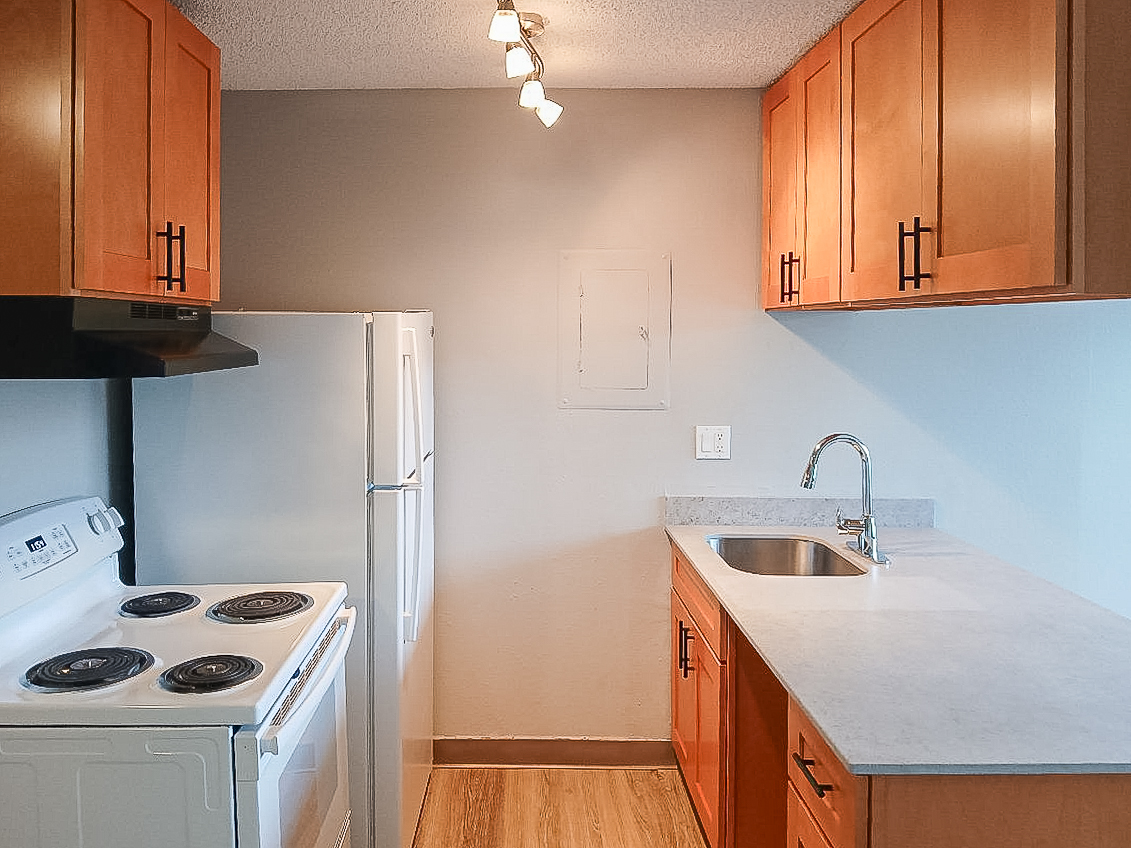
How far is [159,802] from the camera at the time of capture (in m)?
1.97

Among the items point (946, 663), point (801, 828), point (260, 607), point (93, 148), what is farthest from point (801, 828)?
point (93, 148)

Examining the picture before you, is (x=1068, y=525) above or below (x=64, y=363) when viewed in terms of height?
below

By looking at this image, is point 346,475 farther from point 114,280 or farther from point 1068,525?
point 1068,525

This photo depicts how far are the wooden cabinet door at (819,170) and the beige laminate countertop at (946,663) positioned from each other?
0.82 meters

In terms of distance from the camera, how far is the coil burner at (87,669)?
2.04 metres

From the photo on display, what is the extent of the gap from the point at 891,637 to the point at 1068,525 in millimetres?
1694

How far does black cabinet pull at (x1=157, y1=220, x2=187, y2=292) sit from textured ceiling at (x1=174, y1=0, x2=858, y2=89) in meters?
0.64

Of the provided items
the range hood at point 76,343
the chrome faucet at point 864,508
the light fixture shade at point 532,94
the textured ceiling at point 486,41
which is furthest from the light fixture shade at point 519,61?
the chrome faucet at point 864,508

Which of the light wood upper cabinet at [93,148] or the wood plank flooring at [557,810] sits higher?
the light wood upper cabinet at [93,148]

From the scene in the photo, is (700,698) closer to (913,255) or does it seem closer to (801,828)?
(801,828)

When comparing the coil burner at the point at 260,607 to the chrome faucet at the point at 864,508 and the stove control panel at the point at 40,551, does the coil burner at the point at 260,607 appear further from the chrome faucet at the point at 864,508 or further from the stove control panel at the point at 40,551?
the chrome faucet at the point at 864,508

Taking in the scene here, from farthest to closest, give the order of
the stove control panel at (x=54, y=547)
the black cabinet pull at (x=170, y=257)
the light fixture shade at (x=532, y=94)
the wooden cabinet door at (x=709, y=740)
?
the wooden cabinet door at (x=709, y=740), the light fixture shade at (x=532, y=94), the black cabinet pull at (x=170, y=257), the stove control panel at (x=54, y=547)

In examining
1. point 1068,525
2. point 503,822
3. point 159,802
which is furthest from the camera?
point 1068,525

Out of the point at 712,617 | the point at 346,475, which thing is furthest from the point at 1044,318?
the point at 346,475
